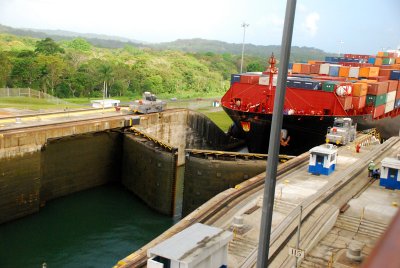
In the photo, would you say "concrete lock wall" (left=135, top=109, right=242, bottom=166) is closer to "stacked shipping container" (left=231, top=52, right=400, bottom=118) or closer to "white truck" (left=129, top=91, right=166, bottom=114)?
"white truck" (left=129, top=91, right=166, bottom=114)

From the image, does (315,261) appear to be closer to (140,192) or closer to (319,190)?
(319,190)

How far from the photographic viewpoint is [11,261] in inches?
902

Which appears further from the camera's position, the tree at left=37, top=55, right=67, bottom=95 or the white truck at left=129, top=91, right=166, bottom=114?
the tree at left=37, top=55, right=67, bottom=95

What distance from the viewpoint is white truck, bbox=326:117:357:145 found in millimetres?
34716

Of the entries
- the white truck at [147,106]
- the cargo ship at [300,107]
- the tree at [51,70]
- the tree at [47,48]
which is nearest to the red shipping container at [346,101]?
the cargo ship at [300,107]

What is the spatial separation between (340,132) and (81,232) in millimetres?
21131

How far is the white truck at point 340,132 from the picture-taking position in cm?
3472

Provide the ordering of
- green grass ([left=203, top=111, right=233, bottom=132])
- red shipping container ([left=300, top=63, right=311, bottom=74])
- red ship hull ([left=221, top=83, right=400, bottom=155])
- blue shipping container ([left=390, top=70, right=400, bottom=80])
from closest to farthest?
red ship hull ([left=221, top=83, right=400, bottom=155]) < blue shipping container ([left=390, top=70, right=400, bottom=80]) < red shipping container ([left=300, top=63, right=311, bottom=74]) < green grass ([left=203, top=111, right=233, bottom=132])

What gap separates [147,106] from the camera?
133ft

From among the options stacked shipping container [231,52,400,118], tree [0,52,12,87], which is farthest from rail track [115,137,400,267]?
tree [0,52,12,87]

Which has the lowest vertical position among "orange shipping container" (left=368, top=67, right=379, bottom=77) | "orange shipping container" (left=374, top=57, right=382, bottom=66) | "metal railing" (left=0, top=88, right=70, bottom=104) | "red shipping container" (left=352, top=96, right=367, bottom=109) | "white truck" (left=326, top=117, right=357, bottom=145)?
"metal railing" (left=0, top=88, right=70, bottom=104)

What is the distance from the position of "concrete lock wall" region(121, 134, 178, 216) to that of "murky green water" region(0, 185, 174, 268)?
90cm

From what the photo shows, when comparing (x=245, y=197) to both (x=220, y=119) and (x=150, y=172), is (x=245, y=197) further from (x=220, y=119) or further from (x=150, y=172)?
(x=220, y=119)

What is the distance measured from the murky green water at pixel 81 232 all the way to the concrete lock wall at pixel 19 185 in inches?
28.5
